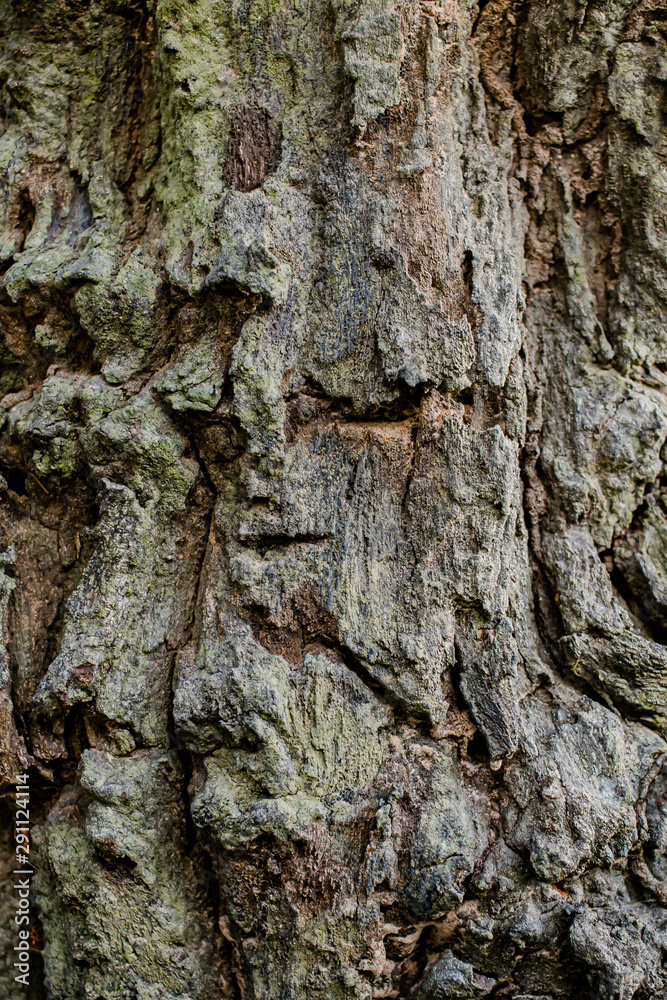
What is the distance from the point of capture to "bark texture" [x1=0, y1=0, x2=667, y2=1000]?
4.07 ft

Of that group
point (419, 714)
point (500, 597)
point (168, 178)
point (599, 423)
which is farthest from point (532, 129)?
point (419, 714)

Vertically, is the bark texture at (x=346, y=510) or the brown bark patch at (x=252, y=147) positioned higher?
the brown bark patch at (x=252, y=147)

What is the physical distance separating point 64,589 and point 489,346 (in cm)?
107

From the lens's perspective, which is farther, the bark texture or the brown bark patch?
the brown bark patch

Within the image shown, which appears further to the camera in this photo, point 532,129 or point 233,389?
point 532,129

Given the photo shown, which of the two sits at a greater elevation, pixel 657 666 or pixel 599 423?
pixel 599 423

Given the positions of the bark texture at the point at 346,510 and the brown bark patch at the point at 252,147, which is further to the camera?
the brown bark patch at the point at 252,147

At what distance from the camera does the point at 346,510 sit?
1.34 m

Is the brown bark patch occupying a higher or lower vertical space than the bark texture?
higher

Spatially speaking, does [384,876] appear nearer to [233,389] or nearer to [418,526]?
[418,526]

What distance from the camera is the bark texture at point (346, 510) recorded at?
1239 millimetres

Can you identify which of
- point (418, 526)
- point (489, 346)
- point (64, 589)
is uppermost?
point (489, 346)

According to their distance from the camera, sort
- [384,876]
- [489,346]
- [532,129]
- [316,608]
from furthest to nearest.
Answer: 1. [532,129]
2. [489,346]
3. [316,608]
4. [384,876]

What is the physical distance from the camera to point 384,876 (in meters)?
1.21
